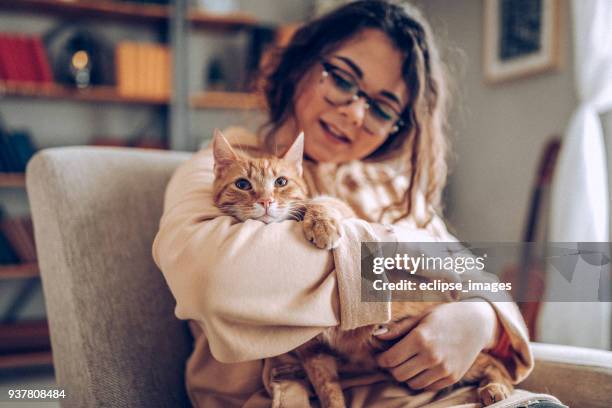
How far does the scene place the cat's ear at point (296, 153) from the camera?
92 cm

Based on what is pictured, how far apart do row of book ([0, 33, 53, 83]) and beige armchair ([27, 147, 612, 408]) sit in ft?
6.39

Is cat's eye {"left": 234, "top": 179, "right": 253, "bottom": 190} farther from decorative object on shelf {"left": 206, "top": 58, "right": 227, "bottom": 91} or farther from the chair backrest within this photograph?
decorative object on shelf {"left": 206, "top": 58, "right": 227, "bottom": 91}

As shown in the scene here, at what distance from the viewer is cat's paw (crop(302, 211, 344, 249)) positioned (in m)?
0.75

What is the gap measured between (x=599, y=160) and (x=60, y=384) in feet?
6.79

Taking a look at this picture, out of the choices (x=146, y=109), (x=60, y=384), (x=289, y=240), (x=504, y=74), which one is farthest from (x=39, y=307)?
(x=504, y=74)

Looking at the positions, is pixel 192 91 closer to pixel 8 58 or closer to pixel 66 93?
pixel 66 93

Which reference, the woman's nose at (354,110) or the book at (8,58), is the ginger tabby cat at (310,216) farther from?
the book at (8,58)

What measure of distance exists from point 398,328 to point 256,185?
0.36 m

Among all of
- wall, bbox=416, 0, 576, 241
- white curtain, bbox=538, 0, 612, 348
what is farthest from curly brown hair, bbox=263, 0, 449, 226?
wall, bbox=416, 0, 576, 241

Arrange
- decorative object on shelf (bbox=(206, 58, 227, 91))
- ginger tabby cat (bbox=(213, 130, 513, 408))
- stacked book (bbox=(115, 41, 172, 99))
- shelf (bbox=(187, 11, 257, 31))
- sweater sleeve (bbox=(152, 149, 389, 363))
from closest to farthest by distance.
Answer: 1. sweater sleeve (bbox=(152, 149, 389, 363))
2. ginger tabby cat (bbox=(213, 130, 513, 408))
3. stacked book (bbox=(115, 41, 172, 99))
4. shelf (bbox=(187, 11, 257, 31))
5. decorative object on shelf (bbox=(206, 58, 227, 91))

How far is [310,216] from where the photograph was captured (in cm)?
79

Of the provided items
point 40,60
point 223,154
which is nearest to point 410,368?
point 223,154

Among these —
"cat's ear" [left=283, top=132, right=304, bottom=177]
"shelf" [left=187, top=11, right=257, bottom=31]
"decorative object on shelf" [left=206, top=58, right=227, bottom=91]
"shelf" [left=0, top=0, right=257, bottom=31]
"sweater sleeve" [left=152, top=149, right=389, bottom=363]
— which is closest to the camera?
"sweater sleeve" [left=152, top=149, right=389, bottom=363]

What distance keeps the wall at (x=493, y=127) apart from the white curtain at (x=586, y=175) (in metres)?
0.27
